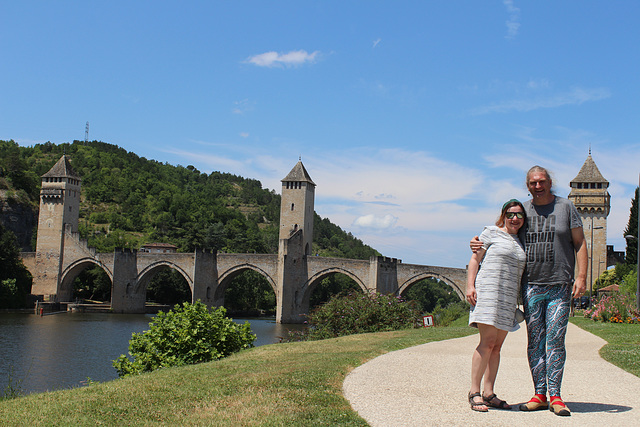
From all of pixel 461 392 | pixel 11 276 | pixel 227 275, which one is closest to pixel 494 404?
pixel 461 392

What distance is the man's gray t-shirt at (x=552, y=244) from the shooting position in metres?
5.25

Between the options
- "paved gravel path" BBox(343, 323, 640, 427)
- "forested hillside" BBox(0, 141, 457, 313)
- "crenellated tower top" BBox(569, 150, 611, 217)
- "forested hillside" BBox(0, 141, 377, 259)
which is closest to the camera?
"paved gravel path" BBox(343, 323, 640, 427)

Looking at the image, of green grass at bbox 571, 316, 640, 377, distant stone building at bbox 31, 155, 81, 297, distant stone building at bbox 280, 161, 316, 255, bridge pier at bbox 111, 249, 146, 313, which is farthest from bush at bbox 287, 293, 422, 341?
distant stone building at bbox 31, 155, 81, 297

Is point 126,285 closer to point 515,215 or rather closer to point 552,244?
point 515,215

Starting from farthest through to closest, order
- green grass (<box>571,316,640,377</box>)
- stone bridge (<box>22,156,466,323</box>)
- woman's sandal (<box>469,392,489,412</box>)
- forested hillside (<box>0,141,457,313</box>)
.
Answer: forested hillside (<box>0,141,457,313</box>) < stone bridge (<box>22,156,466,323</box>) < green grass (<box>571,316,640,377</box>) < woman's sandal (<box>469,392,489,412</box>)

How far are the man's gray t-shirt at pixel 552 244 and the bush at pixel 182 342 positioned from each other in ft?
25.3

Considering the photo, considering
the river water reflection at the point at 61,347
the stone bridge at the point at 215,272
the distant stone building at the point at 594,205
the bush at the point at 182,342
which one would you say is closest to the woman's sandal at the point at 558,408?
the bush at the point at 182,342

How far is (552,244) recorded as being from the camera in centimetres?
528

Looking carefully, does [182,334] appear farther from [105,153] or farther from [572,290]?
[105,153]

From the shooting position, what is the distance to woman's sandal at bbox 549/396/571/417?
493cm

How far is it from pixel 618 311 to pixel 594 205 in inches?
1297

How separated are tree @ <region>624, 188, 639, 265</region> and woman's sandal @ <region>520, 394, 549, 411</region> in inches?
1699

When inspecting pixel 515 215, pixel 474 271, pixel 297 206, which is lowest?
pixel 474 271

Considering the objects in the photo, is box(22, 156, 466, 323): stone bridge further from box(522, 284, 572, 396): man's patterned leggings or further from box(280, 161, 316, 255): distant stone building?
box(522, 284, 572, 396): man's patterned leggings
